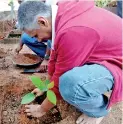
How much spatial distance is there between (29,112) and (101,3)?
96.2 inches

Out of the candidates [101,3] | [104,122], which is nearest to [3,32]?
[101,3]

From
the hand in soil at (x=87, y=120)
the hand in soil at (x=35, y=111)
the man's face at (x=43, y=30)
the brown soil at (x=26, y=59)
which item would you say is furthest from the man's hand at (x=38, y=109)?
the brown soil at (x=26, y=59)

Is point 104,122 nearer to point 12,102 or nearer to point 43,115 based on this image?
point 43,115

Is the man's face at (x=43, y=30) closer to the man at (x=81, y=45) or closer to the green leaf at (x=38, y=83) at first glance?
the man at (x=81, y=45)

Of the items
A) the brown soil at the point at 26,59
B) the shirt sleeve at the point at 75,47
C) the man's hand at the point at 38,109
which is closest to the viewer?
the shirt sleeve at the point at 75,47

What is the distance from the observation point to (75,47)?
1.60 meters

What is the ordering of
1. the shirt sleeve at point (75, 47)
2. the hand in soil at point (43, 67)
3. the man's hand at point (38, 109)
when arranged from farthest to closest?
the hand in soil at point (43, 67), the man's hand at point (38, 109), the shirt sleeve at point (75, 47)

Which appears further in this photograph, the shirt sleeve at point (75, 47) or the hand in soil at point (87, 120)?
the hand in soil at point (87, 120)

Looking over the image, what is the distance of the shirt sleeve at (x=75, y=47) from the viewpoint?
62.4 inches

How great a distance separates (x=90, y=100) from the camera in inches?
67.9

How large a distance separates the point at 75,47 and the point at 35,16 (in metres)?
0.31

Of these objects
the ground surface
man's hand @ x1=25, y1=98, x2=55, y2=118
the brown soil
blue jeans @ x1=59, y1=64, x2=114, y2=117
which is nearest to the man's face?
blue jeans @ x1=59, y1=64, x2=114, y2=117

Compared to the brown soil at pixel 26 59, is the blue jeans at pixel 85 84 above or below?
above

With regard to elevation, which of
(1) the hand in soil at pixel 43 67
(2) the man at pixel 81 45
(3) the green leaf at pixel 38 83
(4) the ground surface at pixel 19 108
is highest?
(2) the man at pixel 81 45
